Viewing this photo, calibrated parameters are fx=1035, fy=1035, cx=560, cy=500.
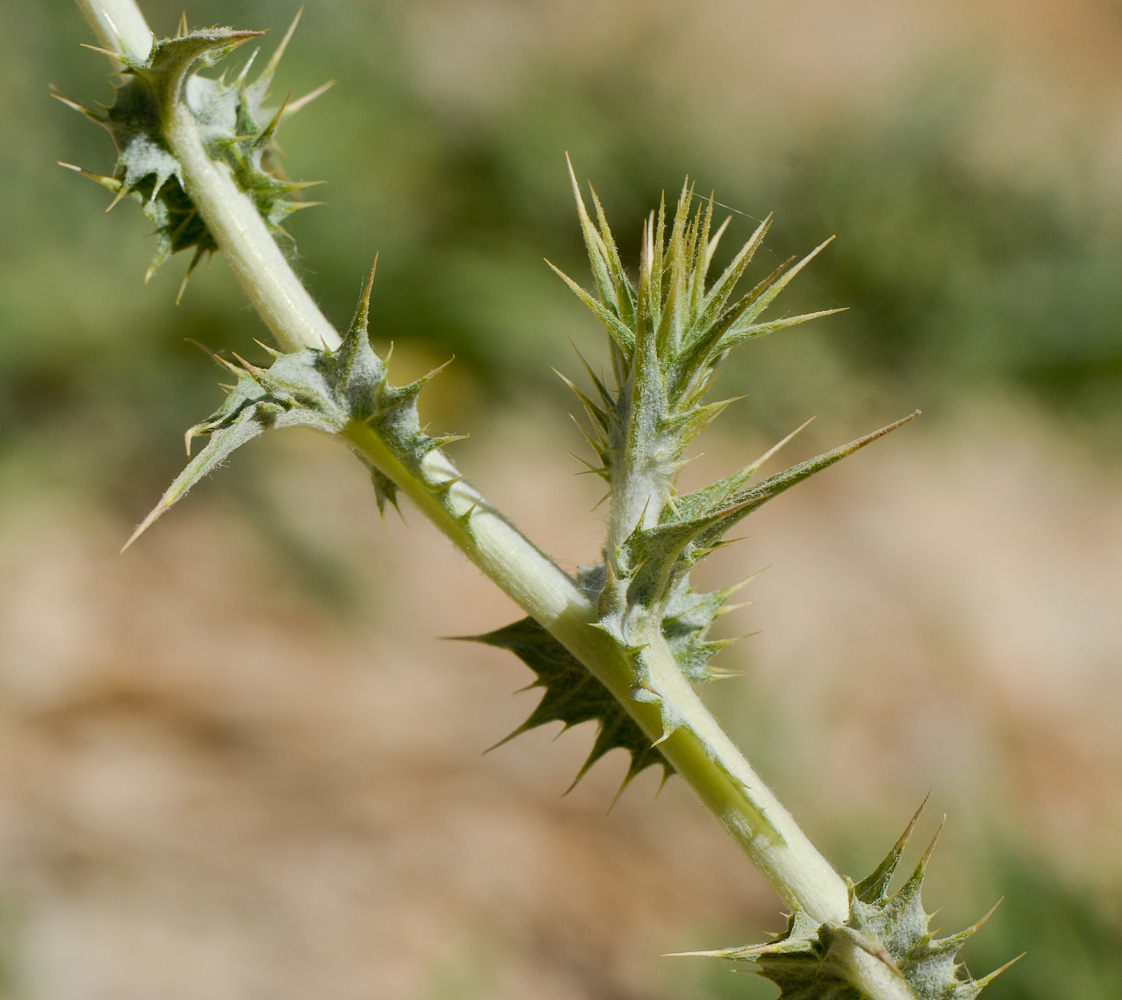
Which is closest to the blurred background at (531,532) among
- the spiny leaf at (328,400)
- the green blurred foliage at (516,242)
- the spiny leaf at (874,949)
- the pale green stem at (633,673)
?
the green blurred foliage at (516,242)

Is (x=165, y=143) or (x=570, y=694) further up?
(x=165, y=143)

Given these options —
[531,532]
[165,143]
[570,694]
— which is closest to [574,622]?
[570,694]

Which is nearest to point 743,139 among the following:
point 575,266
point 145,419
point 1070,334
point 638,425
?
point 575,266

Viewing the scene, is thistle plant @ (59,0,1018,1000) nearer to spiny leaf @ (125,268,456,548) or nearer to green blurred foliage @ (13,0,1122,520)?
spiny leaf @ (125,268,456,548)

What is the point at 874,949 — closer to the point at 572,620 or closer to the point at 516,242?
the point at 572,620

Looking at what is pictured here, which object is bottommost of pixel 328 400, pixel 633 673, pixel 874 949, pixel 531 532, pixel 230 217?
pixel 874 949

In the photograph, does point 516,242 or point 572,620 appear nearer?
point 572,620

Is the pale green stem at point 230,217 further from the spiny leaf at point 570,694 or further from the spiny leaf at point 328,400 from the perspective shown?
the spiny leaf at point 570,694

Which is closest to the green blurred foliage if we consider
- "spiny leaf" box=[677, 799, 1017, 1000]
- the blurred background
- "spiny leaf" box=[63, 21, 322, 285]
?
the blurred background
